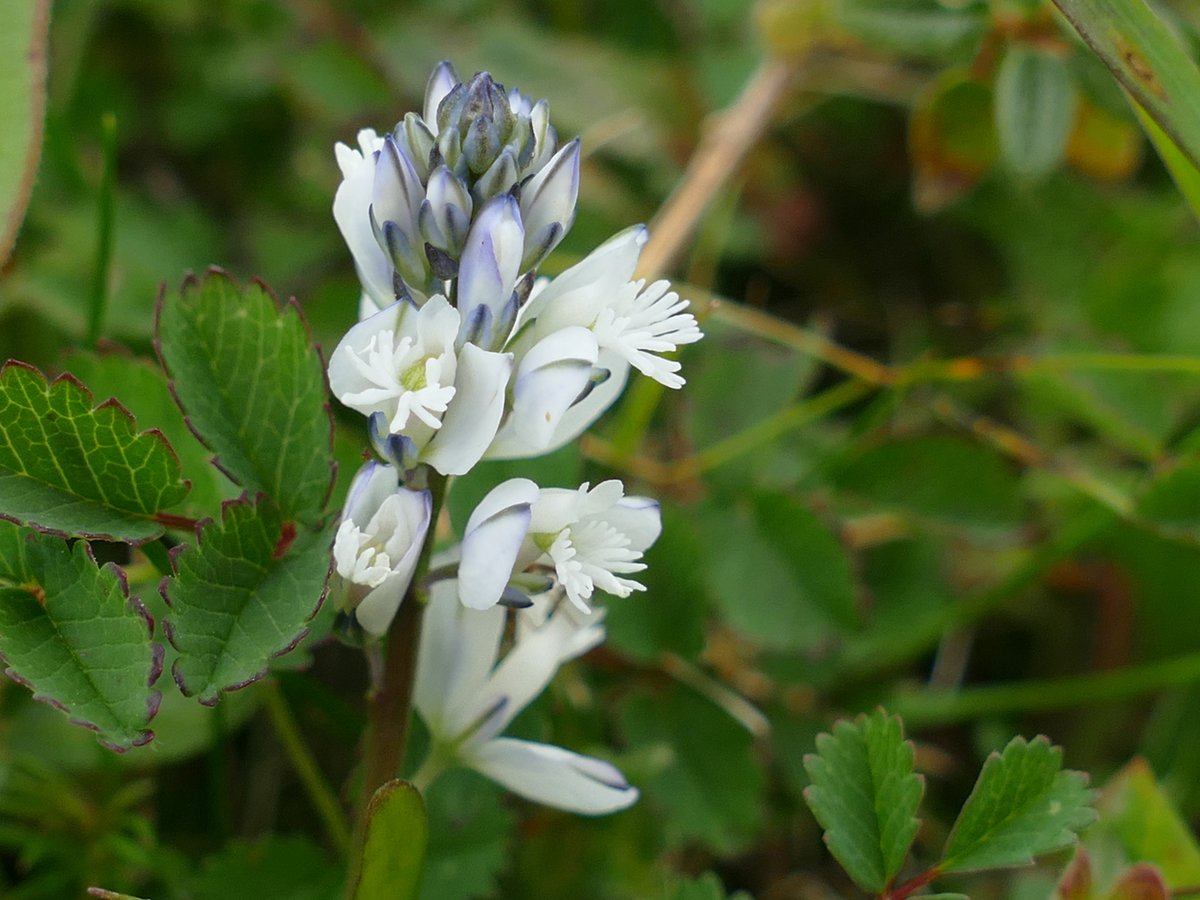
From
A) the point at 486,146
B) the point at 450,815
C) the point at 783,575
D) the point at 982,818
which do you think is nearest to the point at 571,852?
the point at 450,815

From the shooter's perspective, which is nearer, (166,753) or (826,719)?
(166,753)

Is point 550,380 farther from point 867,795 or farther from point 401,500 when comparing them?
point 867,795

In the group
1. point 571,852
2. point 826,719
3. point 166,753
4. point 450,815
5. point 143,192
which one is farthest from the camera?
point 143,192

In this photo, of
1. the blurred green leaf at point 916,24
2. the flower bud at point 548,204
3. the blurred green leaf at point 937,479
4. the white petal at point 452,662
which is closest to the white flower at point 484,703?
the white petal at point 452,662

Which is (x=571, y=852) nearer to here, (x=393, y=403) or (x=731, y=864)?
(x=731, y=864)

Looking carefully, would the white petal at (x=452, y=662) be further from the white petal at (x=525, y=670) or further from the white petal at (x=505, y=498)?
the white petal at (x=505, y=498)

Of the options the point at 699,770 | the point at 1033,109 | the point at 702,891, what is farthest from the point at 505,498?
the point at 1033,109

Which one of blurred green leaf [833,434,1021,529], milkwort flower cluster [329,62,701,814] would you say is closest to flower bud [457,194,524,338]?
milkwort flower cluster [329,62,701,814]
